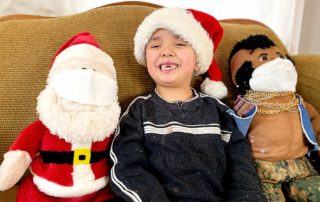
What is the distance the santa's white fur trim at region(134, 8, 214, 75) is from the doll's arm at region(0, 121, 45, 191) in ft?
1.26

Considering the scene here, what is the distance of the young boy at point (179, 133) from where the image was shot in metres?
0.85

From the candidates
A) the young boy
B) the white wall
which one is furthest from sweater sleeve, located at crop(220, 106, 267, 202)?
the white wall

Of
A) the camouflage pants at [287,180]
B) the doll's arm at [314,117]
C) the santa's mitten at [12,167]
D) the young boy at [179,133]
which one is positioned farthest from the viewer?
the doll's arm at [314,117]

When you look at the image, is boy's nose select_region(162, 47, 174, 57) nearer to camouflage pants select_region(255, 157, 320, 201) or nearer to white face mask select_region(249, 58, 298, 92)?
white face mask select_region(249, 58, 298, 92)

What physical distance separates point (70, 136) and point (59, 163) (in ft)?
0.25

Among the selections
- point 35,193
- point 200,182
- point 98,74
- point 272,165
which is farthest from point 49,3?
point 272,165

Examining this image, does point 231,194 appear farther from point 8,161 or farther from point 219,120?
point 8,161

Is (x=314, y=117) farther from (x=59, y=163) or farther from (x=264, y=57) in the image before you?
(x=59, y=163)

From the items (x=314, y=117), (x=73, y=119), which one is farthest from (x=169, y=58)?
(x=314, y=117)

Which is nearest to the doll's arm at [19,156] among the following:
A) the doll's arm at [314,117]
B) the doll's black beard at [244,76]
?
the doll's black beard at [244,76]

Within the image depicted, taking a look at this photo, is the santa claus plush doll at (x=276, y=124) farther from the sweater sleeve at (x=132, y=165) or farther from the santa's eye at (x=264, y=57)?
the sweater sleeve at (x=132, y=165)

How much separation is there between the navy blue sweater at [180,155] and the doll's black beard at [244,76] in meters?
0.15

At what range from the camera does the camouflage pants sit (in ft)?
3.14

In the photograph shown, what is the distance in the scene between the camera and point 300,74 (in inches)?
47.9
